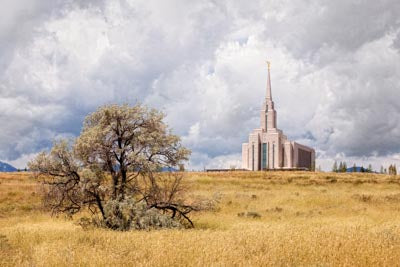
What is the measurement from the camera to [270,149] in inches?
6885

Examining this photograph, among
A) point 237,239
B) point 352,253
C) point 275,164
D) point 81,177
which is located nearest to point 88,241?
point 237,239

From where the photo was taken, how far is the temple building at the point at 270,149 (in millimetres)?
173712

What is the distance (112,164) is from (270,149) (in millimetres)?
157525

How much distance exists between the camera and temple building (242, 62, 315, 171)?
17371 centimetres

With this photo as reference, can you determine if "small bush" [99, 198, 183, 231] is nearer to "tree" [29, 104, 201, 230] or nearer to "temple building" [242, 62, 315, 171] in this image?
"tree" [29, 104, 201, 230]

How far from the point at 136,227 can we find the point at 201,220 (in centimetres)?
713

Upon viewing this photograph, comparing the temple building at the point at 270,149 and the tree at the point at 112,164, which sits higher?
the temple building at the point at 270,149

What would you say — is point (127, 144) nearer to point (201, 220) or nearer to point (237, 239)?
point (201, 220)

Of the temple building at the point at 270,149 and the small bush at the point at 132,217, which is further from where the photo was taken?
the temple building at the point at 270,149

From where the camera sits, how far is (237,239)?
43.6 feet

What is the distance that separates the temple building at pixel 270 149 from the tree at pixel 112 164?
152242 mm

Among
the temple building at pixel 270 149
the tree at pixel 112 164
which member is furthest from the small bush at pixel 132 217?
the temple building at pixel 270 149

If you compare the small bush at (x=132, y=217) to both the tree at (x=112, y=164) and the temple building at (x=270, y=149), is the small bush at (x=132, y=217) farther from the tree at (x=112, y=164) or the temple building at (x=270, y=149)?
the temple building at (x=270, y=149)

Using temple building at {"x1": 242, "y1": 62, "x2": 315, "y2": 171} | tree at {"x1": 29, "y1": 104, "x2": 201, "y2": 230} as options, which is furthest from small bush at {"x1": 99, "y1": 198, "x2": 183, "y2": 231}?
temple building at {"x1": 242, "y1": 62, "x2": 315, "y2": 171}
